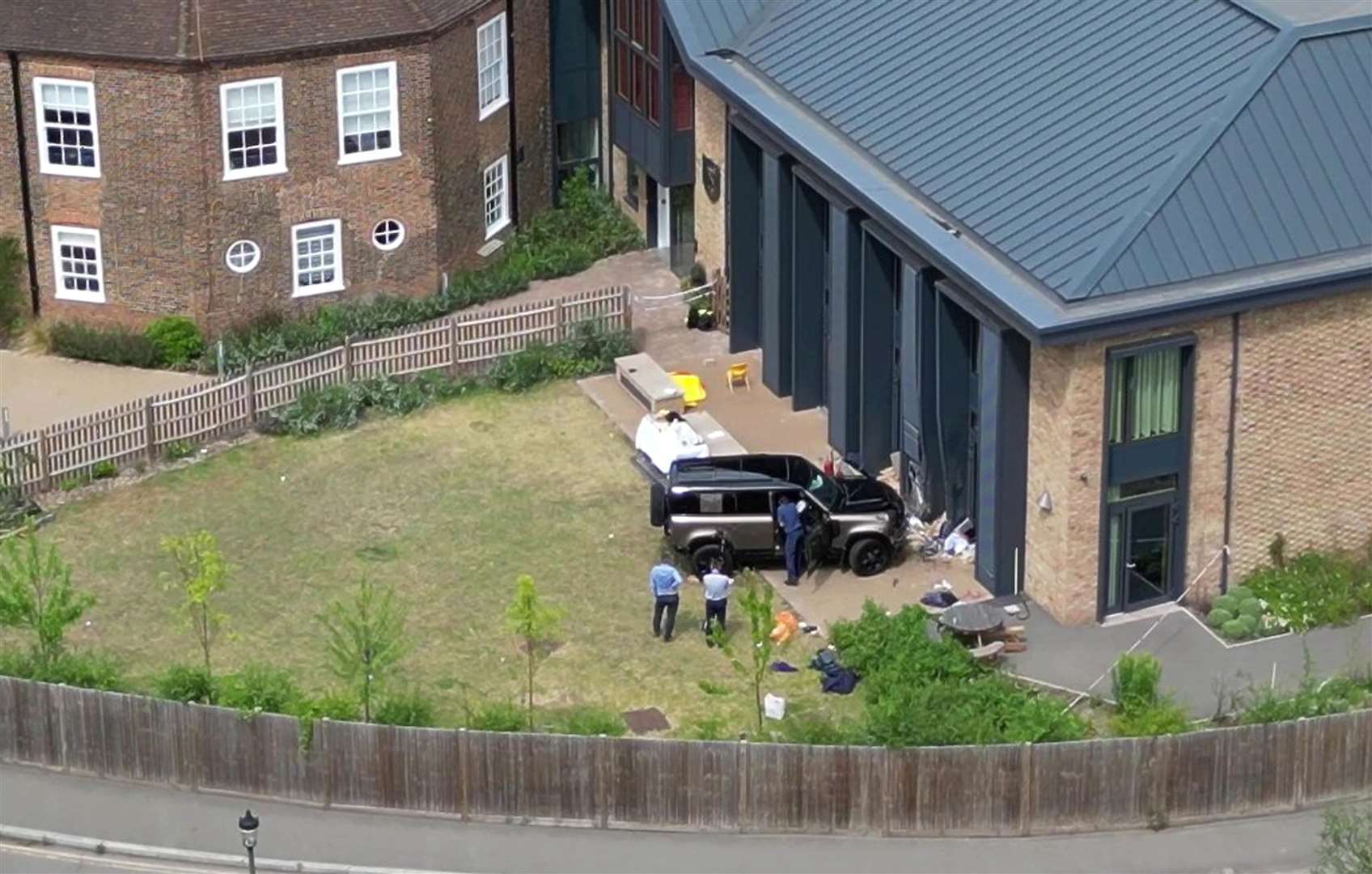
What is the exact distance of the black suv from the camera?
44.4m

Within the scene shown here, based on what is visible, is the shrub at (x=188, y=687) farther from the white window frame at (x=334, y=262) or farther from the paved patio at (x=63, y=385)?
the white window frame at (x=334, y=262)

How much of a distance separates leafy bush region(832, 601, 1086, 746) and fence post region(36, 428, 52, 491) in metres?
14.0

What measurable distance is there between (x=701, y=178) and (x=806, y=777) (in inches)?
753

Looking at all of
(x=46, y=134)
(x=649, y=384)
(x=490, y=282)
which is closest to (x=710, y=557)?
(x=649, y=384)

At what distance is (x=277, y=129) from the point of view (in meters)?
54.0

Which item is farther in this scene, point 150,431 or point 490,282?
point 490,282

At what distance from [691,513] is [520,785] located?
23.7ft

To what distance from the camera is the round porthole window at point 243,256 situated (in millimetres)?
54500

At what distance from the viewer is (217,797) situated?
39438 millimetres

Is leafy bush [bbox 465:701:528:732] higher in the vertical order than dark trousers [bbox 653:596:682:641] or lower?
lower

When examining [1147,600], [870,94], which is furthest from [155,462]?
[1147,600]

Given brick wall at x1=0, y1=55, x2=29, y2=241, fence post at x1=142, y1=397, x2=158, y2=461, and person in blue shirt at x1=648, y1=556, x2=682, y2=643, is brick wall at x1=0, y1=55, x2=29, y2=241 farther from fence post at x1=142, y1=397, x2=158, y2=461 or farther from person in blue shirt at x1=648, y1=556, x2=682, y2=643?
person in blue shirt at x1=648, y1=556, x2=682, y2=643

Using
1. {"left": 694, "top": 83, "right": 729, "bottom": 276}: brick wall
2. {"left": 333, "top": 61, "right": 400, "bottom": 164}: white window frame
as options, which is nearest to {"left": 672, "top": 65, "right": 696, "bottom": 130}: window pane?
{"left": 694, "top": 83, "right": 729, "bottom": 276}: brick wall

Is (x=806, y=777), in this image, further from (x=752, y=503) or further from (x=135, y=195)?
(x=135, y=195)
